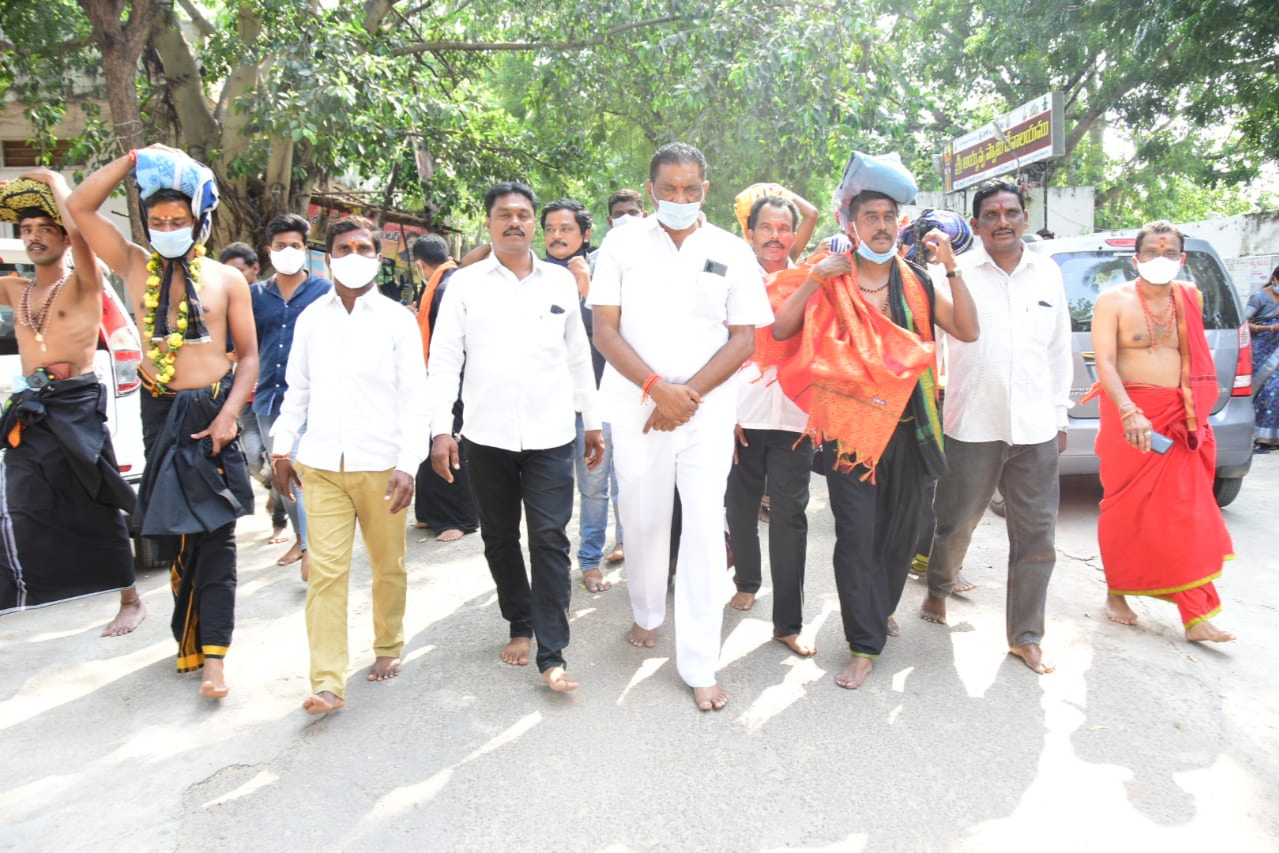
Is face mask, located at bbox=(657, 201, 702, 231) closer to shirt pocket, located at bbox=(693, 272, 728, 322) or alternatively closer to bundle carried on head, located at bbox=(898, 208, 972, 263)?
shirt pocket, located at bbox=(693, 272, 728, 322)

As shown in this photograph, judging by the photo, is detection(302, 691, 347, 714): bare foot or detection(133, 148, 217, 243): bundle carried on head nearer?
detection(302, 691, 347, 714): bare foot

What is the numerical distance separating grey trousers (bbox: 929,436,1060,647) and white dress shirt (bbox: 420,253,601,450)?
180cm

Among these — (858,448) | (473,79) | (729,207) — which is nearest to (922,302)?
(858,448)

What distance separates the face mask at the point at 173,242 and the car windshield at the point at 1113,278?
18.0 ft

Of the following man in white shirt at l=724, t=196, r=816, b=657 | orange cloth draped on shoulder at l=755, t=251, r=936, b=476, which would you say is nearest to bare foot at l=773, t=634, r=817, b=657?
man in white shirt at l=724, t=196, r=816, b=657

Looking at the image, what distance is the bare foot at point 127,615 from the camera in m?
4.32

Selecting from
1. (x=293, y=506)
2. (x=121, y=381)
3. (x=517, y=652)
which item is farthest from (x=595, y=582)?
(x=121, y=381)

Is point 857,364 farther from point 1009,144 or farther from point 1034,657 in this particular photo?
point 1009,144

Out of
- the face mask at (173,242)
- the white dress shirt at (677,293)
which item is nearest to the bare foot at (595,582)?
the white dress shirt at (677,293)

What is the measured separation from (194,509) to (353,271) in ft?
3.78

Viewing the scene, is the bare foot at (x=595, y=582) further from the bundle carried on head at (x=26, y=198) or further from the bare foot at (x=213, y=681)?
the bundle carried on head at (x=26, y=198)

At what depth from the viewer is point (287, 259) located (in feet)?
16.4

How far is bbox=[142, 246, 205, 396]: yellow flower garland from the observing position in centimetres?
368

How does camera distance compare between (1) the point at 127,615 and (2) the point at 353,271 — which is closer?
(2) the point at 353,271
